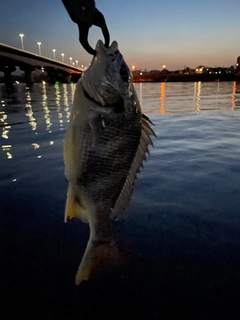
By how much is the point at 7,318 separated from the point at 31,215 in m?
1.89

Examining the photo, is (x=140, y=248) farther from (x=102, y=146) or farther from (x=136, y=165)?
(x=102, y=146)

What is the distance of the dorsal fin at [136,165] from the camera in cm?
242

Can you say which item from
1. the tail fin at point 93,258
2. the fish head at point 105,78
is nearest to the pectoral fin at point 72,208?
the tail fin at point 93,258

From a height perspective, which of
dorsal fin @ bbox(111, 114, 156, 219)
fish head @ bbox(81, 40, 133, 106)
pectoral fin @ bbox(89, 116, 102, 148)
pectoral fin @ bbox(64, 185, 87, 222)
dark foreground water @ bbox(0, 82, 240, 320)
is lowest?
dark foreground water @ bbox(0, 82, 240, 320)

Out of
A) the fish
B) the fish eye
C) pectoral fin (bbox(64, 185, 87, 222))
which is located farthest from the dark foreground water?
the fish eye

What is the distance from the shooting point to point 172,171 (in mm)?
6062

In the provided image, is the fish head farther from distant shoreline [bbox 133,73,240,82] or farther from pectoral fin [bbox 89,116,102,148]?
distant shoreline [bbox 133,73,240,82]

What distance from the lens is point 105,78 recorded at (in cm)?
219

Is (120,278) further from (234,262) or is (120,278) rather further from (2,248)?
(2,248)

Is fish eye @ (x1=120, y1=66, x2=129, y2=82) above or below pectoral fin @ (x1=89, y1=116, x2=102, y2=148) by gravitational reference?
above

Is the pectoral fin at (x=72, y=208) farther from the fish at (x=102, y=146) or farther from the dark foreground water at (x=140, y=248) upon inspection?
the dark foreground water at (x=140, y=248)

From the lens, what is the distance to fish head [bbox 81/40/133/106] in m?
2.17

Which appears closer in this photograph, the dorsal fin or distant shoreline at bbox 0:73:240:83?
the dorsal fin

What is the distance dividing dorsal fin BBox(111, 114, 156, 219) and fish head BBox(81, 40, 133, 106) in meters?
0.36
